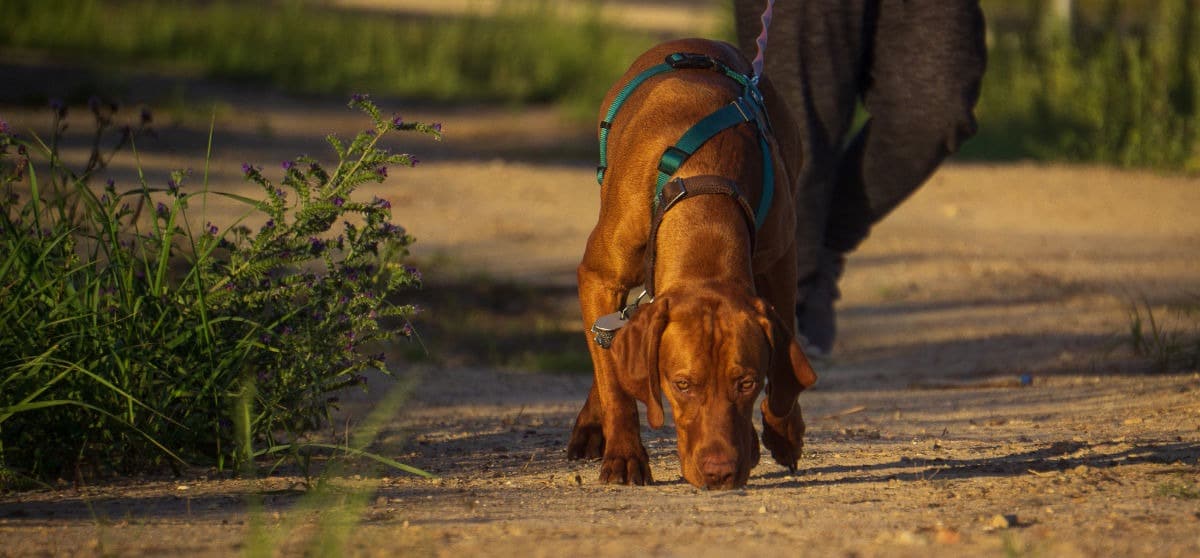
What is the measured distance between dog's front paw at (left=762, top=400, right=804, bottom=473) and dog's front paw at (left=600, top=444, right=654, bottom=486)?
1.06 feet

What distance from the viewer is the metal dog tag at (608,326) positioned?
3619 millimetres

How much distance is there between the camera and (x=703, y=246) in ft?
11.5

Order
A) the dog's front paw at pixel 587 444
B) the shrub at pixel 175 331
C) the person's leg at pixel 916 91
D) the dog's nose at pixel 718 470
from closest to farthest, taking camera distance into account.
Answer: the dog's nose at pixel 718 470 < the shrub at pixel 175 331 < the dog's front paw at pixel 587 444 < the person's leg at pixel 916 91

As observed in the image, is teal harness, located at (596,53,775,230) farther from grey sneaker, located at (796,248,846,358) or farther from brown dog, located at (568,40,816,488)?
grey sneaker, located at (796,248,846,358)

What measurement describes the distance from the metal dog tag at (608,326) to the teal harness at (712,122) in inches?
11.8

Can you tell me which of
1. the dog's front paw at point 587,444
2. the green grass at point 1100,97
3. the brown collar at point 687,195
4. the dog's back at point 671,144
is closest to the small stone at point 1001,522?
the brown collar at point 687,195

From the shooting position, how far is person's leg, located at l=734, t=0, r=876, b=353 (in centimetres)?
515

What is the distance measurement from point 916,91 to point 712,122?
162cm

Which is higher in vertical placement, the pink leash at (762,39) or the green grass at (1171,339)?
the pink leash at (762,39)

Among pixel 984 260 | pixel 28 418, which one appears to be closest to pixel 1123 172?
pixel 984 260

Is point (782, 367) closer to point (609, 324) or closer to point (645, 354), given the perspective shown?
point (645, 354)

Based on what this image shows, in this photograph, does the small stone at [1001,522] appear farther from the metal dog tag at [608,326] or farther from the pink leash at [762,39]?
the pink leash at [762,39]

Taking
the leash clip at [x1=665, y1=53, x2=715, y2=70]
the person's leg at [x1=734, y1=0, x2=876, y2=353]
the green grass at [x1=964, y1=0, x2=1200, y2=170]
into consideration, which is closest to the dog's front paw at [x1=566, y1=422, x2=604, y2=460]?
the leash clip at [x1=665, y1=53, x2=715, y2=70]

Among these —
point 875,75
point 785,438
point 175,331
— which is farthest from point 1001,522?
point 875,75
